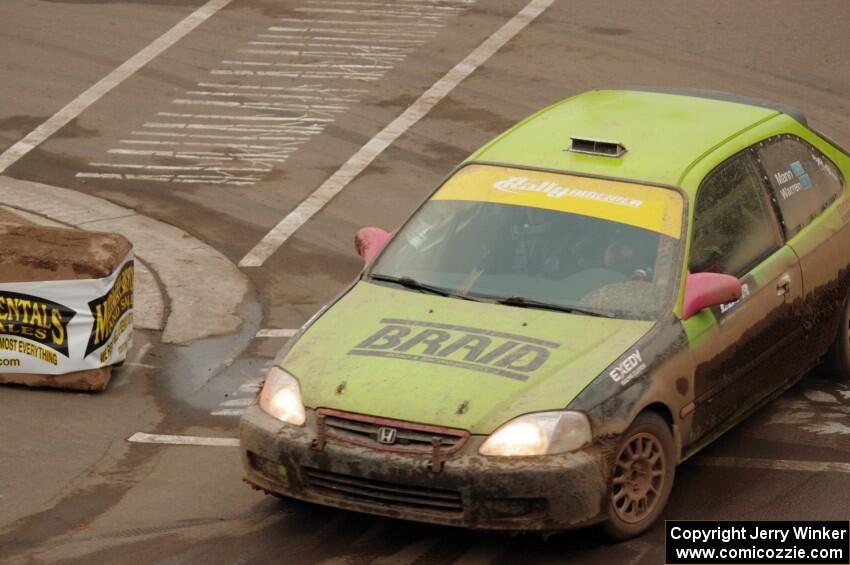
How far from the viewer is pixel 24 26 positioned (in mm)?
20156

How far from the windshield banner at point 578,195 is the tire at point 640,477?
1.20m

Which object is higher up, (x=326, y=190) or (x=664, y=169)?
(x=664, y=169)

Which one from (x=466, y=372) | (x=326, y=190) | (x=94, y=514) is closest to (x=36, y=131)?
(x=326, y=190)

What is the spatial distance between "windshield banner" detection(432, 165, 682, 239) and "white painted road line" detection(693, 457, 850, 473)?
133 cm

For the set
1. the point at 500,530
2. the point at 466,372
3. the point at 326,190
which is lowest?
the point at 326,190

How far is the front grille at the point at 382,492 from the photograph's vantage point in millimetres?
7363

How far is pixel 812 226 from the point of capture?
31.3ft

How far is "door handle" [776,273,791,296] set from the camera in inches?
354

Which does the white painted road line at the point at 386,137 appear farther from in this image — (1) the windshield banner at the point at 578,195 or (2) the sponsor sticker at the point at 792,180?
(2) the sponsor sticker at the point at 792,180

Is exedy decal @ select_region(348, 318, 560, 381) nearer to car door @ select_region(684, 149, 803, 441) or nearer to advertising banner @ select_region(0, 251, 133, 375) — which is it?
car door @ select_region(684, 149, 803, 441)

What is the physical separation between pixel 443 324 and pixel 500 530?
124 cm

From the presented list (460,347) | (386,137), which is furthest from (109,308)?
(386,137)

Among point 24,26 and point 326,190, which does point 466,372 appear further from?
point 24,26

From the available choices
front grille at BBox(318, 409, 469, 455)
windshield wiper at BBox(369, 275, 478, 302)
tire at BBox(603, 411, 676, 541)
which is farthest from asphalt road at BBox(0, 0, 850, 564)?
windshield wiper at BBox(369, 275, 478, 302)
